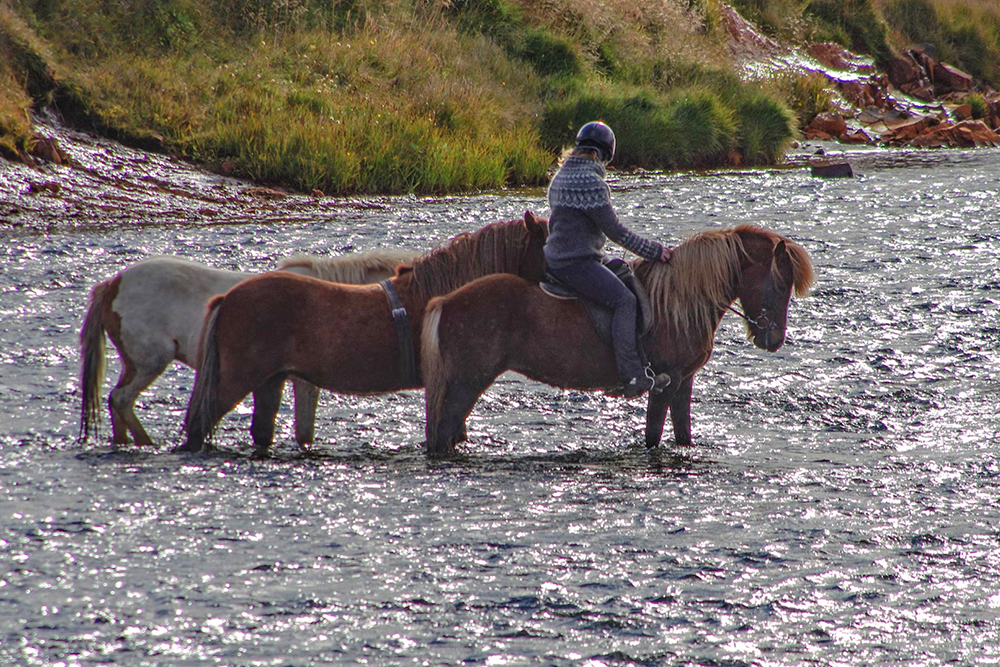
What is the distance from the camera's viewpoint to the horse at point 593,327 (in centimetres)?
732

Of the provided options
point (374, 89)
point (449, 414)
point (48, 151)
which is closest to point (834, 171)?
point (374, 89)

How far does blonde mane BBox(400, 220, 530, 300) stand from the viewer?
7660 millimetres

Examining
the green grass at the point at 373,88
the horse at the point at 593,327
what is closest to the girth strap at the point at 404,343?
the horse at the point at 593,327

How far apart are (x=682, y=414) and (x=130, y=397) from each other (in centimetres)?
371

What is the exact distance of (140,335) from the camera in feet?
25.6

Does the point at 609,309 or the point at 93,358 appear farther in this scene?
the point at 93,358

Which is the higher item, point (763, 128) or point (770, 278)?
point (763, 128)

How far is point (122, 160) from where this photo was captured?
18.2 meters

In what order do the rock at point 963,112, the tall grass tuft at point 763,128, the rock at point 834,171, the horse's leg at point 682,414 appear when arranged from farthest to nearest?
the rock at point 963,112 < the tall grass tuft at point 763,128 < the rock at point 834,171 < the horse's leg at point 682,414

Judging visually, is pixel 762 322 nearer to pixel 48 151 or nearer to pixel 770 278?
pixel 770 278

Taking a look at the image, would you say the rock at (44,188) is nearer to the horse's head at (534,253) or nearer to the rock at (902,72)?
the horse's head at (534,253)

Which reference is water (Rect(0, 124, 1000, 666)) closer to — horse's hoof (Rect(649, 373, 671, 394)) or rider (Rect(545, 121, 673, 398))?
horse's hoof (Rect(649, 373, 671, 394))

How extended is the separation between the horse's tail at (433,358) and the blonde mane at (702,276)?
1.43 metres

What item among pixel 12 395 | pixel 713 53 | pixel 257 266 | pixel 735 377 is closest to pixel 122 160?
pixel 257 266
